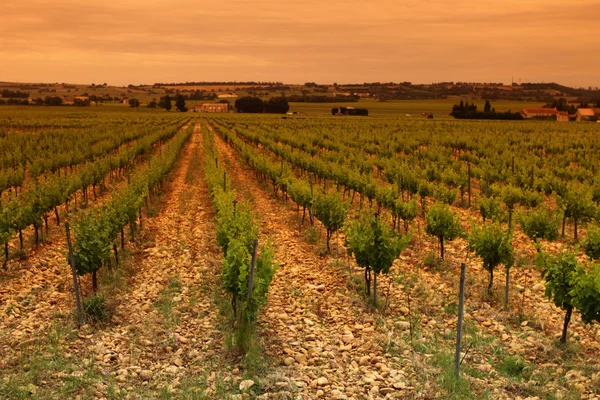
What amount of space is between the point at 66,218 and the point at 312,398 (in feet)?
45.1

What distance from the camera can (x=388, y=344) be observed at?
8.20 metres

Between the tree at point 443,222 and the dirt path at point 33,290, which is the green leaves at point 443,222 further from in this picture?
the dirt path at point 33,290

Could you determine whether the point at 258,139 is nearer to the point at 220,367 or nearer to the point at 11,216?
the point at 11,216

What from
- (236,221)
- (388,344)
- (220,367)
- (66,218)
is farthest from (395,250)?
(66,218)

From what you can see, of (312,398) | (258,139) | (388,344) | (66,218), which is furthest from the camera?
(258,139)

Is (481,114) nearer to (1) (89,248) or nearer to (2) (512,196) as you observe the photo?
(2) (512,196)

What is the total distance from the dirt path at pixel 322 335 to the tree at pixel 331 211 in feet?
3.25

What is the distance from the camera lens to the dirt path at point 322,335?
7141mm

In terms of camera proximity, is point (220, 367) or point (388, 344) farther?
point (388, 344)

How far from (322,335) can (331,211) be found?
4987mm

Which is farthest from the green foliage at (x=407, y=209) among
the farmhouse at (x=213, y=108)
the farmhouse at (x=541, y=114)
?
the farmhouse at (x=213, y=108)

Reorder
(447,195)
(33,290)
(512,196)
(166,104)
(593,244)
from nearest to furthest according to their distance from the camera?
(33,290) < (593,244) < (447,195) < (512,196) < (166,104)

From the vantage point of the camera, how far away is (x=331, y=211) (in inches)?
516

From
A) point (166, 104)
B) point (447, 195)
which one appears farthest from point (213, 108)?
point (447, 195)
